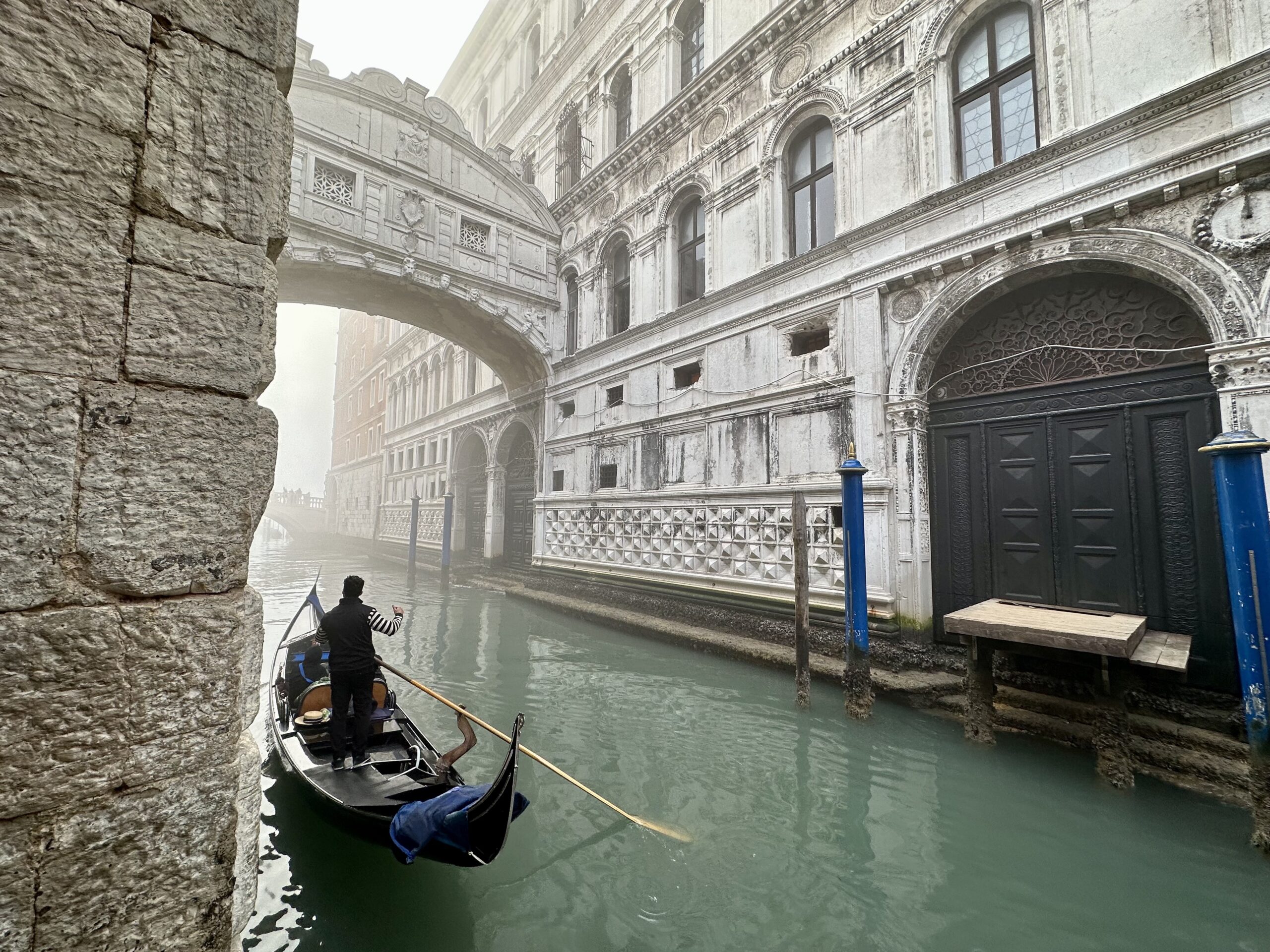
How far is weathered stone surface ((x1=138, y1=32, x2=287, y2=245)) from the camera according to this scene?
1406 mm

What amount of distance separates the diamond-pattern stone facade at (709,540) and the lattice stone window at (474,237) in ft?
19.4

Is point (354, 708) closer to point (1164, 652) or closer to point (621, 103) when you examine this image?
point (1164, 652)

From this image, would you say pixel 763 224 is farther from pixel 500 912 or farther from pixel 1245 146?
pixel 500 912

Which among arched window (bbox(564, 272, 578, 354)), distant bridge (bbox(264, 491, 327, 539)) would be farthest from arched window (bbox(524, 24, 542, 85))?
distant bridge (bbox(264, 491, 327, 539))

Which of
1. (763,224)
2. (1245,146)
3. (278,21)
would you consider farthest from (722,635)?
(278,21)

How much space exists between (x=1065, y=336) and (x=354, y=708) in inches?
274

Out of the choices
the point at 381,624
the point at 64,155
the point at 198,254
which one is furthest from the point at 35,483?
the point at 381,624

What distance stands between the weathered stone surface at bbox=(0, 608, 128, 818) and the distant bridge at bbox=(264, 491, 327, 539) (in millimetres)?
36049

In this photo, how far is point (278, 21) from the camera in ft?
5.29

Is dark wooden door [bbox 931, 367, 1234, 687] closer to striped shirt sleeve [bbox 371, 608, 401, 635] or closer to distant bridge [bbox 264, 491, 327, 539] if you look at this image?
striped shirt sleeve [bbox 371, 608, 401, 635]

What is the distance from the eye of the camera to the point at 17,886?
3.74 feet

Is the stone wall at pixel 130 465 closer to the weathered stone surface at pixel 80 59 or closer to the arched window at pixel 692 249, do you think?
the weathered stone surface at pixel 80 59

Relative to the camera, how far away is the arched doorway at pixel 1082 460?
15.2 ft

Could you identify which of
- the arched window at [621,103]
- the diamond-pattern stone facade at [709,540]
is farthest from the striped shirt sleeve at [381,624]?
the arched window at [621,103]
